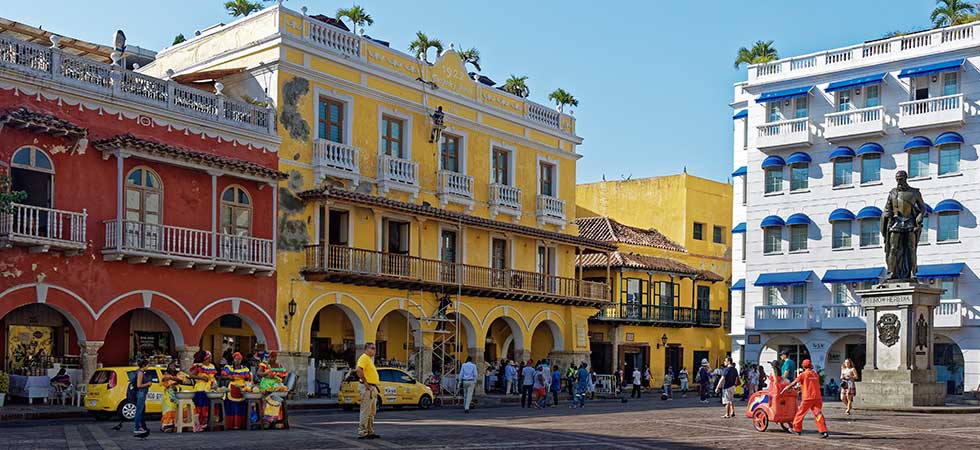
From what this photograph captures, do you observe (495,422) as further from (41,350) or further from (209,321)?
(41,350)

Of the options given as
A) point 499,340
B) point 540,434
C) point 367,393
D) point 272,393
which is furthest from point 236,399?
point 499,340

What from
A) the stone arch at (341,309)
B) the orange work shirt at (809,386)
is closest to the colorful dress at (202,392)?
the orange work shirt at (809,386)

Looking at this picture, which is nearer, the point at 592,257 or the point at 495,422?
the point at 495,422

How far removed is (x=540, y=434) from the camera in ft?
68.6

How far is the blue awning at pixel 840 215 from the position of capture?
4709cm

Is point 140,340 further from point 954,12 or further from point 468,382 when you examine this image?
point 954,12

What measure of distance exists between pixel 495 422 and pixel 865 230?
27.1 metres

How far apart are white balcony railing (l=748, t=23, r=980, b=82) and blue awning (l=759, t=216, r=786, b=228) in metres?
6.00

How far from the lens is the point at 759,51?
59.4 m

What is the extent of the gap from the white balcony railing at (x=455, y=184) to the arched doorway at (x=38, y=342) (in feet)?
45.1

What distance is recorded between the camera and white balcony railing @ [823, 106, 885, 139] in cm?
4603

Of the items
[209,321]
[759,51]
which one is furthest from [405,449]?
[759,51]

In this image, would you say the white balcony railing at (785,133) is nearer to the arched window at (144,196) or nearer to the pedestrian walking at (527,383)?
the pedestrian walking at (527,383)

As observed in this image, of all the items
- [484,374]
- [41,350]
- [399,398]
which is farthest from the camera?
[484,374]
